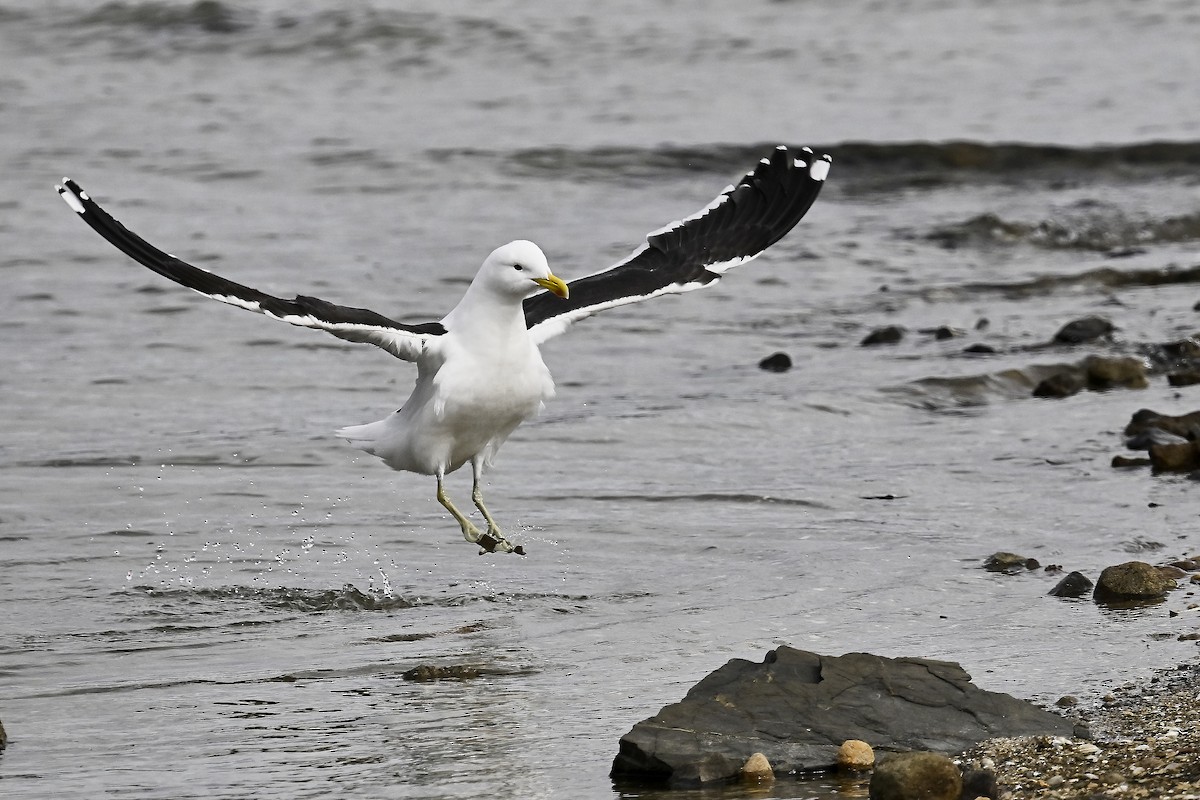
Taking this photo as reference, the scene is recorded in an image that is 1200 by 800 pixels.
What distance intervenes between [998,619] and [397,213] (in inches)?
506

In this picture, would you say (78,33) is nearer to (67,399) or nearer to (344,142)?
(344,142)

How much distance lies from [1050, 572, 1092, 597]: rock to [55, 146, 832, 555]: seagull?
7.55ft

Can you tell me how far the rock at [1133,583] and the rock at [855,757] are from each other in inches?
84.5

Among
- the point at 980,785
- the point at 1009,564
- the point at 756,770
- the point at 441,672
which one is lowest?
the point at 441,672

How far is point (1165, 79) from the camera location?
2662 cm

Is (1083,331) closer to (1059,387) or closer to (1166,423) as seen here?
(1059,387)

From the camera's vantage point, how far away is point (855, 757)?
5.09 metres

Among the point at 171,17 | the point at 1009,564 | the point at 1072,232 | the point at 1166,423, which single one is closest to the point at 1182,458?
the point at 1166,423

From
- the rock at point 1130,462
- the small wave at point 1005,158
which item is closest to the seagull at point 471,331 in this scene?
the rock at point 1130,462

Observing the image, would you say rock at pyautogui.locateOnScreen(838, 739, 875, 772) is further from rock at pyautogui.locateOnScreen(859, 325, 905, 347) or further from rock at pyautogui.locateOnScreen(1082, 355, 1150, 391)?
rock at pyautogui.locateOnScreen(859, 325, 905, 347)

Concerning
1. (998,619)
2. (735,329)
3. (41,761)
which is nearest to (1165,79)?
(735,329)

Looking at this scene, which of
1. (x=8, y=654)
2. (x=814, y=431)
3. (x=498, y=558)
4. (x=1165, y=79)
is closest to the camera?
(x=8, y=654)

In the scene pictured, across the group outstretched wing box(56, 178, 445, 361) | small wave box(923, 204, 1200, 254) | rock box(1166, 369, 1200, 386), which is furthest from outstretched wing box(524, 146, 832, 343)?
small wave box(923, 204, 1200, 254)

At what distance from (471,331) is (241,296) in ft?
4.06
